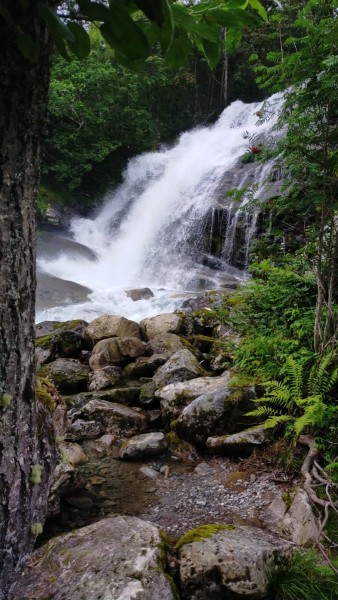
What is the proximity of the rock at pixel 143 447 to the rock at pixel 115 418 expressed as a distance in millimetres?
526

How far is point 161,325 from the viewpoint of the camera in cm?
896

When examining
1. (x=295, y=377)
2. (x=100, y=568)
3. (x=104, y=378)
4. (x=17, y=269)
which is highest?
(x=17, y=269)

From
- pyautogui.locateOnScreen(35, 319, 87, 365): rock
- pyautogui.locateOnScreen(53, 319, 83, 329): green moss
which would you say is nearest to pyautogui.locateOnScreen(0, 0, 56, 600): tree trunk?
pyautogui.locateOnScreen(35, 319, 87, 365): rock

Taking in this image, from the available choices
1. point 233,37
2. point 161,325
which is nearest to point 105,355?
point 161,325

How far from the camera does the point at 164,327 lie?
29.2 ft

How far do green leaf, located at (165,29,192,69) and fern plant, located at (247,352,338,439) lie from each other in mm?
3334

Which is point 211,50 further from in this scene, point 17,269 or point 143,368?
point 143,368

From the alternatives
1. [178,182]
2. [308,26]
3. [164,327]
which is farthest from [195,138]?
[308,26]

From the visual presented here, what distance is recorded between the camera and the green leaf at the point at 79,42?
846 millimetres

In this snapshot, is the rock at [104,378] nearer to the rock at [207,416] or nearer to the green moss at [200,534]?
the rock at [207,416]

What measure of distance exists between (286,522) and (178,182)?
1868cm

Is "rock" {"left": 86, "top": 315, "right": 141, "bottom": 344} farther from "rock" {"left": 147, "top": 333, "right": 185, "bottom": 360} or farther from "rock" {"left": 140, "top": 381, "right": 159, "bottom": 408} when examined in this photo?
"rock" {"left": 140, "top": 381, "right": 159, "bottom": 408}

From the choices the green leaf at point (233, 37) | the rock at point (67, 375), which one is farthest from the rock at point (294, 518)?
the rock at point (67, 375)

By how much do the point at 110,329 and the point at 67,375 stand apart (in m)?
1.81
